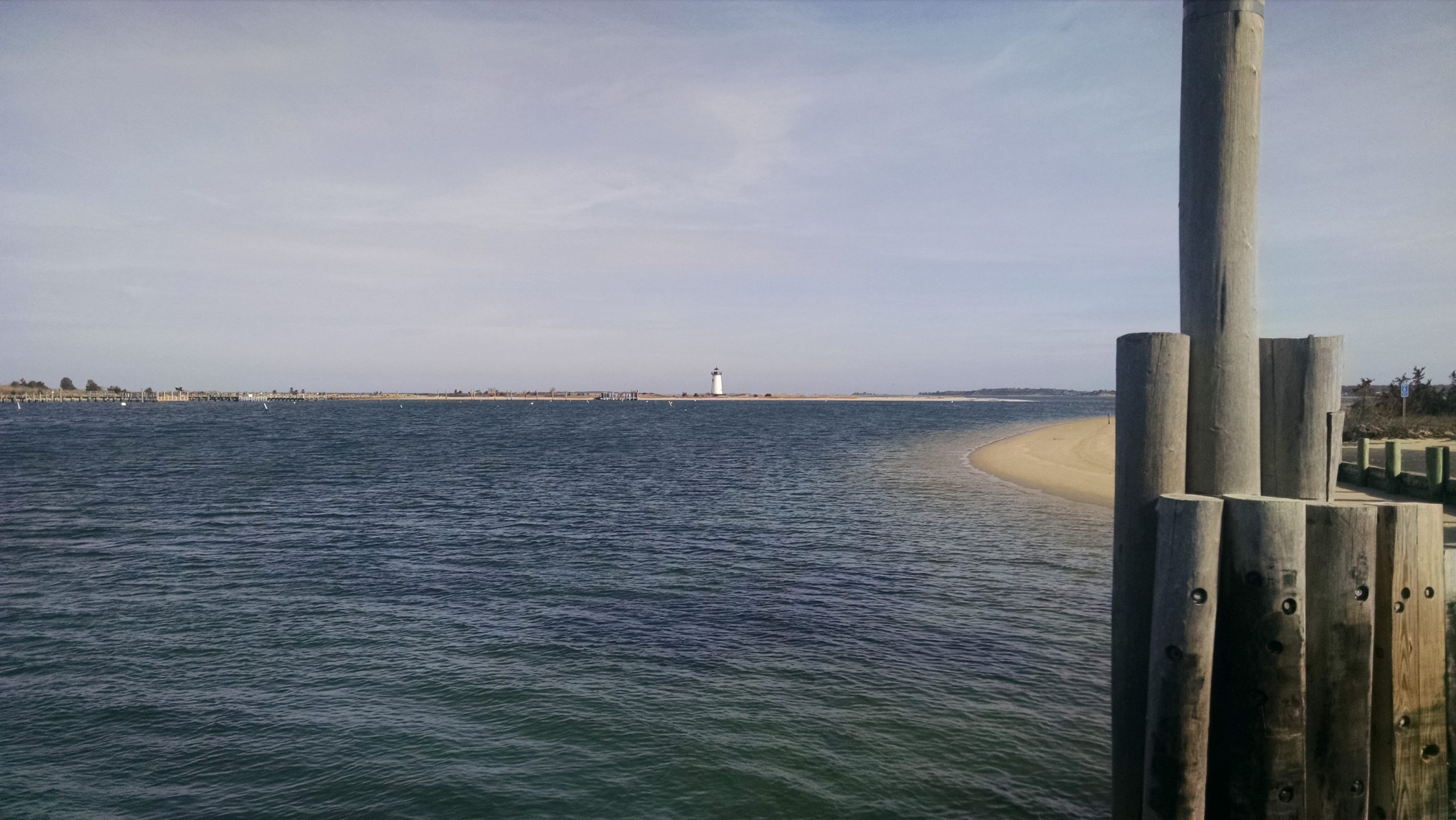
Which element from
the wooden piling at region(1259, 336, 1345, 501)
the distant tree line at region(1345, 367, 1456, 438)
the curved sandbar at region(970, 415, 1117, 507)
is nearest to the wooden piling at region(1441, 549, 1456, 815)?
→ the wooden piling at region(1259, 336, 1345, 501)

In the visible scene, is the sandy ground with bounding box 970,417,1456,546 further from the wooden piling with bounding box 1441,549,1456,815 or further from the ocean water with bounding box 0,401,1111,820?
the wooden piling with bounding box 1441,549,1456,815

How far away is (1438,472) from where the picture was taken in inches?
680

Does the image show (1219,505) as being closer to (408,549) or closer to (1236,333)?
(1236,333)

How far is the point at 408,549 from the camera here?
2055 cm

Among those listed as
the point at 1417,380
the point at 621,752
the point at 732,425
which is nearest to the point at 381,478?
the point at 621,752

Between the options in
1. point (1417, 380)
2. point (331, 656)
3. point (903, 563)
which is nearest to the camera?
A: point (331, 656)

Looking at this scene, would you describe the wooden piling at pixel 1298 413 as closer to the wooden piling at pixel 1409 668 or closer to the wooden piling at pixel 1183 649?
the wooden piling at pixel 1409 668

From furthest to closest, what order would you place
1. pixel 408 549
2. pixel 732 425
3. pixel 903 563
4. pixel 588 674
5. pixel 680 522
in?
pixel 732 425
pixel 680 522
pixel 408 549
pixel 903 563
pixel 588 674

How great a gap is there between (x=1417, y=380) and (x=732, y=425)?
8054cm

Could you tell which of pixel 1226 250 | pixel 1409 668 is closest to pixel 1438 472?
pixel 1409 668

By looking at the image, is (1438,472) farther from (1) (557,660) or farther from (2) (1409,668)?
(1) (557,660)

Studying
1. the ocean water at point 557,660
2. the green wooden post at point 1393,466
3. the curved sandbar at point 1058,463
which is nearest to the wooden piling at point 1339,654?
the ocean water at point 557,660

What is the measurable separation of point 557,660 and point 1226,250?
956 centimetres

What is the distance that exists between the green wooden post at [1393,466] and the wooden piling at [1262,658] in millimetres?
18702
